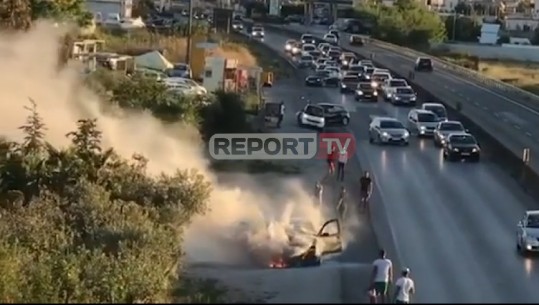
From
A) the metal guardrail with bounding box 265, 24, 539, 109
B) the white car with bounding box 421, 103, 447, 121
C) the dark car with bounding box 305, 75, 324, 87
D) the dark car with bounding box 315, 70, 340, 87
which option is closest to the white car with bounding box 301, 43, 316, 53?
the metal guardrail with bounding box 265, 24, 539, 109

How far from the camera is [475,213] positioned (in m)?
24.9

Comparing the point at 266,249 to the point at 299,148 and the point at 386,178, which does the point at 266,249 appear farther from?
the point at 299,148

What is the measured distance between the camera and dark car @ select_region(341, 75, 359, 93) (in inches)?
2069

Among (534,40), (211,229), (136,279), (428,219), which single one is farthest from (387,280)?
(534,40)

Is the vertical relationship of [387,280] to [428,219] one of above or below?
above

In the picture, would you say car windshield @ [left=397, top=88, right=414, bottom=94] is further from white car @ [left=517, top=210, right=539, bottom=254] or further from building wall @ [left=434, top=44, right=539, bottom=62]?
building wall @ [left=434, top=44, right=539, bottom=62]

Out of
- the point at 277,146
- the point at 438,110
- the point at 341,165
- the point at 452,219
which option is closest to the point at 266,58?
the point at 438,110

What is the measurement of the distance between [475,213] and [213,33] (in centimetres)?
3964

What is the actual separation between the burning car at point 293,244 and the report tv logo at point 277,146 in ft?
30.6

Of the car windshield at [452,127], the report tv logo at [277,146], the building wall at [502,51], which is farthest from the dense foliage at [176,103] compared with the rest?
the building wall at [502,51]

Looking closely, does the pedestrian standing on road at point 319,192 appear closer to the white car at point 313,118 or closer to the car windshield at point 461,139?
the car windshield at point 461,139

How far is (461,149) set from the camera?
1296 inches

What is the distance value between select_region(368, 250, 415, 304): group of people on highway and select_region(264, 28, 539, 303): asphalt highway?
0.75ft

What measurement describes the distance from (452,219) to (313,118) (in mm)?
15238
